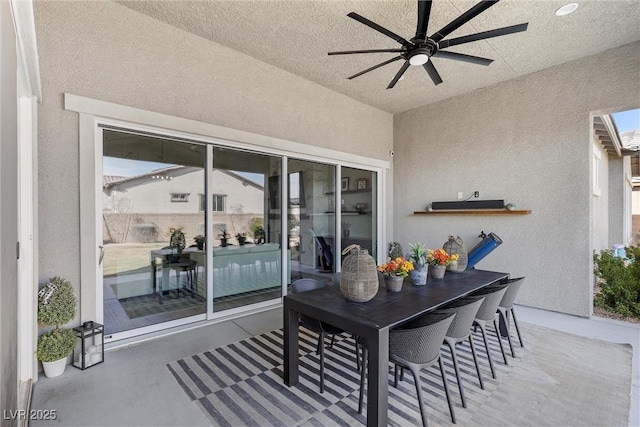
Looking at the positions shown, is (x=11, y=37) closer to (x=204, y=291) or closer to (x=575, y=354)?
(x=204, y=291)

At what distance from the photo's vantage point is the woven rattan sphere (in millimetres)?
2058

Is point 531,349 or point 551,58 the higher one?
point 551,58

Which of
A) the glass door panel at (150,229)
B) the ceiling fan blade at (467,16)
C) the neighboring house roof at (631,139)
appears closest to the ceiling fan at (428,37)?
the ceiling fan blade at (467,16)

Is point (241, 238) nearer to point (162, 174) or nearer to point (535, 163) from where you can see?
point (162, 174)

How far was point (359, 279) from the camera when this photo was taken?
6.74 ft

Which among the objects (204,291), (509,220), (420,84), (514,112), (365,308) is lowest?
(204,291)

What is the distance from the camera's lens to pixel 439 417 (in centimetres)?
193

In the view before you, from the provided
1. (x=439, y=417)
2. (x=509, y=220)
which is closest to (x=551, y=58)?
(x=509, y=220)

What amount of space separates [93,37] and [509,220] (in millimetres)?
5619

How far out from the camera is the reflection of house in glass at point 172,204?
3.19 m

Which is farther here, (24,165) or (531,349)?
(531,349)

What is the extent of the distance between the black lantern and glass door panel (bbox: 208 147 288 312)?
4.02 ft

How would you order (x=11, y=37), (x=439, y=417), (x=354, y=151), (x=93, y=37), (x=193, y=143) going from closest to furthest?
(x=11, y=37) < (x=439, y=417) < (x=93, y=37) < (x=193, y=143) < (x=354, y=151)

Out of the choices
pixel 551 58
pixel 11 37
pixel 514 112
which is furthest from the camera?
pixel 514 112
